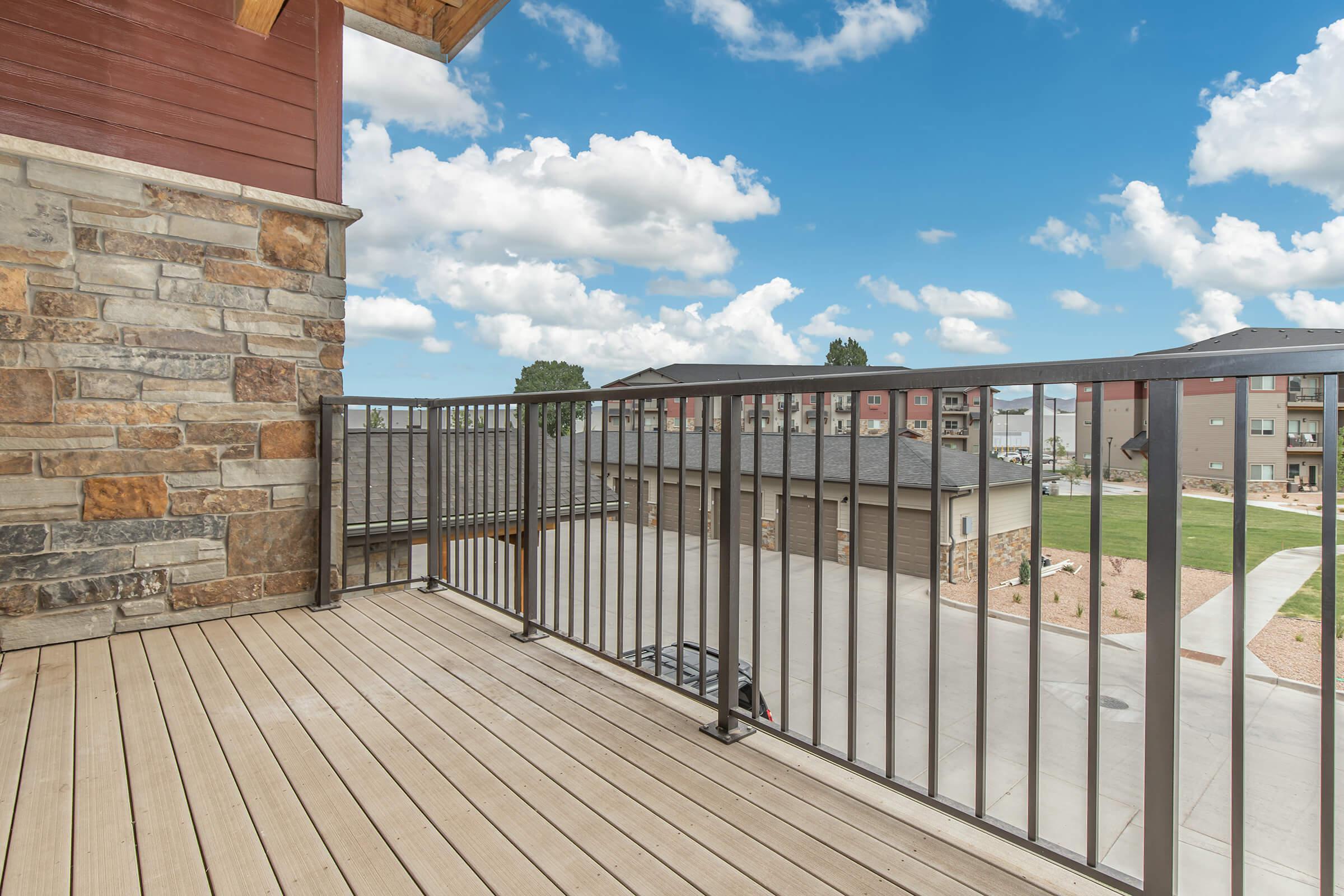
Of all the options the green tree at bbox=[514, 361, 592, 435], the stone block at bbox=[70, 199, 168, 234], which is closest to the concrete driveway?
the stone block at bbox=[70, 199, 168, 234]

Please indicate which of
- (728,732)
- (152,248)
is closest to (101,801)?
(728,732)

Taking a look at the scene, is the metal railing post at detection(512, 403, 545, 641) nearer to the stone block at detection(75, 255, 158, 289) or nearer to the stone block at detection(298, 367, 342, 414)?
the stone block at detection(298, 367, 342, 414)

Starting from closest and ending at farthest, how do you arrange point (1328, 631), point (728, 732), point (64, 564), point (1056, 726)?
1. point (1328, 631)
2. point (728, 732)
3. point (64, 564)
4. point (1056, 726)

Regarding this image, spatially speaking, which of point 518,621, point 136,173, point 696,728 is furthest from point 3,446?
point 696,728

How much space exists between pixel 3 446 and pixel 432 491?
1624 millimetres

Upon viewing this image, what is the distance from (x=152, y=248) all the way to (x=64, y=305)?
41 centimetres

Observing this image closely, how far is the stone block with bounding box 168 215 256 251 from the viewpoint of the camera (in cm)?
290

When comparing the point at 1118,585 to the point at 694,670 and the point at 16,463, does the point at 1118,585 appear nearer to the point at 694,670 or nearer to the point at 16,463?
the point at 694,670

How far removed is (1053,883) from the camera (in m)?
1.29

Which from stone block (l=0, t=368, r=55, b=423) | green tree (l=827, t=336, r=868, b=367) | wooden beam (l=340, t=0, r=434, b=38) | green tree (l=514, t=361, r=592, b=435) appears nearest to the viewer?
stone block (l=0, t=368, r=55, b=423)

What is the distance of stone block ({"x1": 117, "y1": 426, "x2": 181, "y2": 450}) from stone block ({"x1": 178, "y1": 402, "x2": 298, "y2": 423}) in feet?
0.25

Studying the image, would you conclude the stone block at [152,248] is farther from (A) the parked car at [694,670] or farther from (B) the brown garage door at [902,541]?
(B) the brown garage door at [902,541]

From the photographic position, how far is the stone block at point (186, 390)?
111 inches

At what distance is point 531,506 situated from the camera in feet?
8.55
